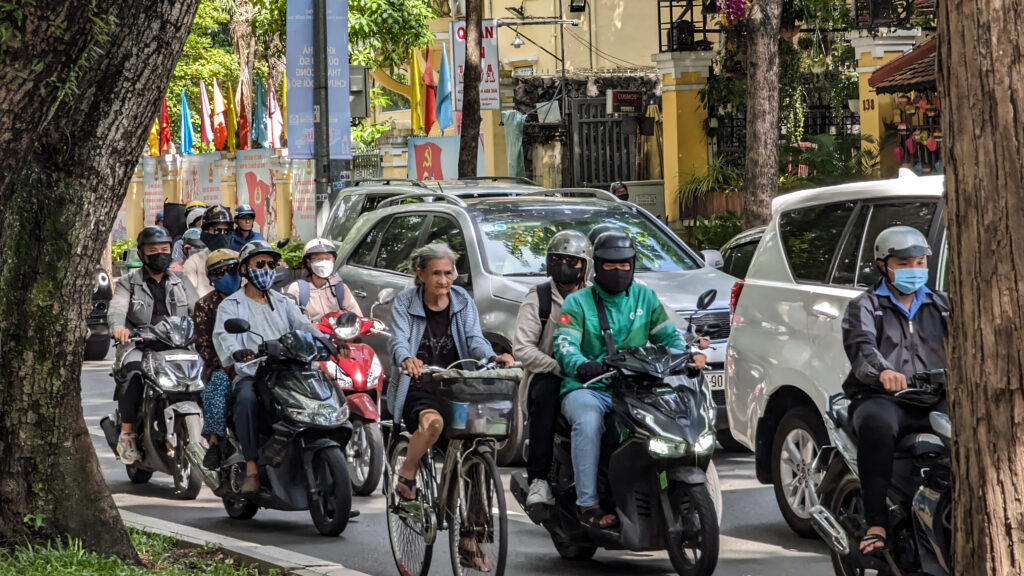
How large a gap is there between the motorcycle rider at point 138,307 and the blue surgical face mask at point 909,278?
18.1 ft

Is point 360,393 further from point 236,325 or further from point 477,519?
point 477,519

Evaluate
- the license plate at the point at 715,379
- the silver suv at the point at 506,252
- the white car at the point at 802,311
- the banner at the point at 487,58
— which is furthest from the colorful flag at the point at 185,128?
the white car at the point at 802,311

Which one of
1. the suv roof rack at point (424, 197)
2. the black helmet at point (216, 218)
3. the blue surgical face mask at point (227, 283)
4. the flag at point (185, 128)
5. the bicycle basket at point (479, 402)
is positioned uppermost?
the flag at point (185, 128)

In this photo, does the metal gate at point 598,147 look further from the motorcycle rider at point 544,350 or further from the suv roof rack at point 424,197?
the motorcycle rider at point 544,350

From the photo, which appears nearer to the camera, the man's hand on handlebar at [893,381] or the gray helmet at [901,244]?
the man's hand on handlebar at [893,381]

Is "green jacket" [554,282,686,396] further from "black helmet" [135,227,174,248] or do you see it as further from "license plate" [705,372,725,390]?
"black helmet" [135,227,174,248]


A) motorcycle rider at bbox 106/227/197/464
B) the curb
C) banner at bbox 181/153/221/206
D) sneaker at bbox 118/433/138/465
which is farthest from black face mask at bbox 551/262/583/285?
banner at bbox 181/153/221/206

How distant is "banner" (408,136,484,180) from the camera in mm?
30594

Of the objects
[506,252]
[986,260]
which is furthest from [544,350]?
[986,260]

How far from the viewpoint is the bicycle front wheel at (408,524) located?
7.27 meters

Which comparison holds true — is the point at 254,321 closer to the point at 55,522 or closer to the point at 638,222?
the point at 55,522

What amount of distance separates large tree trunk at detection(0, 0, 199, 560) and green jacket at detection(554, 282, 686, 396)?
85.3 inches

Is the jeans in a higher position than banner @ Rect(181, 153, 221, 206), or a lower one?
lower

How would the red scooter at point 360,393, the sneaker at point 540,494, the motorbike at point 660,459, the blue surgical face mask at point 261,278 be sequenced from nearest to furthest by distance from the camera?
Answer: 1. the motorbike at point 660,459
2. the sneaker at point 540,494
3. the blue surgical face mask at point 261,278
4. the red scooter at point 360,393
